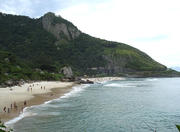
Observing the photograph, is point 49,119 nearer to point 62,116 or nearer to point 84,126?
point 62,116

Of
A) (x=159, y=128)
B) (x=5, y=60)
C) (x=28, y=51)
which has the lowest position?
(x=159, y=128)

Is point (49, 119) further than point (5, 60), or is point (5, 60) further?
point (5, 60)

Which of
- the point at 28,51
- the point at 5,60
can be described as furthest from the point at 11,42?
the point at 5,60

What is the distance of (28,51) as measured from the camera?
186 metres

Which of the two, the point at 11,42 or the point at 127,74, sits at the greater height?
the point at 11,42

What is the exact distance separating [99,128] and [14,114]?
541 inches

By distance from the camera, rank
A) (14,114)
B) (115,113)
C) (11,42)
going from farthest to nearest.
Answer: (11,42)
(115,113)
(14,114)

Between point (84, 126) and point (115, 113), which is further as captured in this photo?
point (115, 113)

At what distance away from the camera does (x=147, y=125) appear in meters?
26.0

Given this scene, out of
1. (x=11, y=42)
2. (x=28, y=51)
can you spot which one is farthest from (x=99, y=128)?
(x=11, y=42)

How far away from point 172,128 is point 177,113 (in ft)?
31.4

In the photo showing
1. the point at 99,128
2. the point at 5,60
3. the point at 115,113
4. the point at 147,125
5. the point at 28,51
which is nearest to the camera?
the point at 99,128

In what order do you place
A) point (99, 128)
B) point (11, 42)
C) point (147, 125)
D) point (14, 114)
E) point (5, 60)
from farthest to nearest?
1. point (11, 42)
2. point (5, 60)
3. point (14, 114)
4. point (147, 125)
5. point (99, 128)

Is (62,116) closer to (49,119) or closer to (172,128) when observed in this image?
(49,119)
